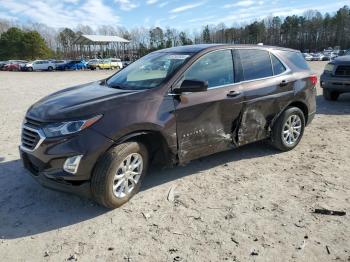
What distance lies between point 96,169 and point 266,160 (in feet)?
9.77

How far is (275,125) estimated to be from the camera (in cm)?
591

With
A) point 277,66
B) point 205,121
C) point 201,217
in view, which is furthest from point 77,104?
point 277,66

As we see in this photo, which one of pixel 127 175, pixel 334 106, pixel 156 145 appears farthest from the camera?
pixel 334 106

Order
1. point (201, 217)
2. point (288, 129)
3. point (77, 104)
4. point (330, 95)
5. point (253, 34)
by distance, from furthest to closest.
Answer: point (253, 34), point (330, 95), point (288, 129), point (77, 104), point (201, 217)

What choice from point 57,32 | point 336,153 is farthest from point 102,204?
point 57,32

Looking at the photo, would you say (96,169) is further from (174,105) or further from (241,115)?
(241,115)

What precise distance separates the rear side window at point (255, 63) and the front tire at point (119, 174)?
213 cm

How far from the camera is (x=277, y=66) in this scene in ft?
19.4

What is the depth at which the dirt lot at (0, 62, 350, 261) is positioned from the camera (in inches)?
134

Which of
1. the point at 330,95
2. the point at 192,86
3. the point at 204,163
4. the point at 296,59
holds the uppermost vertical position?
the point at 296,59

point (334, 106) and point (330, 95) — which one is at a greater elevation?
point (330, 95)

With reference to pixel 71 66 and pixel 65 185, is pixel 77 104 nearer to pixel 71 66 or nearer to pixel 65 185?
pixel 65 185

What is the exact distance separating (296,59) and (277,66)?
664 mm

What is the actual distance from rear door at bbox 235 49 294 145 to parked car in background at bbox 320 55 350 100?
5.18 meters
